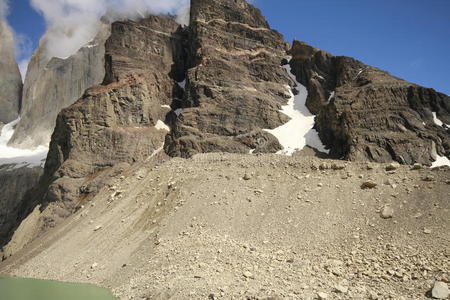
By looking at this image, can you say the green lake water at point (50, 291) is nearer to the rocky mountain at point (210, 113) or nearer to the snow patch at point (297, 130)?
the rocky mountain at point (210, 113)

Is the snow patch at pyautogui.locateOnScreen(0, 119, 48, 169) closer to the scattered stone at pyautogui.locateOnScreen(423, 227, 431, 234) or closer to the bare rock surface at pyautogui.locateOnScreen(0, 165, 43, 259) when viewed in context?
the bare rock surface at pyautogui.locateOnScreen(0, 165, 43, 259)

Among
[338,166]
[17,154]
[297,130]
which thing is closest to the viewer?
[338,166]

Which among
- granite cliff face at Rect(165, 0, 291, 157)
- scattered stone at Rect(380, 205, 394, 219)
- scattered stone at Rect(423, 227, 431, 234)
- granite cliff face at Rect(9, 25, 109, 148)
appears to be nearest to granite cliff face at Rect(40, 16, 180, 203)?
granite cliff face at Rect(165, 0, 291, 157)

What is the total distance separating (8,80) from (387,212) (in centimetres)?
11459

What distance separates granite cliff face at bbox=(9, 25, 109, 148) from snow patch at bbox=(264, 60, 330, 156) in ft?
173

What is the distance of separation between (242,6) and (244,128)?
2661 centimetres

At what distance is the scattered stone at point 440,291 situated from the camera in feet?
33.1

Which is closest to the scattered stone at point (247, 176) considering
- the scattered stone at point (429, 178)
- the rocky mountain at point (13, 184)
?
the scattered stone at point (429, 178)

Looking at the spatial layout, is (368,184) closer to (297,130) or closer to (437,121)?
(437,121)

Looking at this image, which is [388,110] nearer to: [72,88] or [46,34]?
[72,88]

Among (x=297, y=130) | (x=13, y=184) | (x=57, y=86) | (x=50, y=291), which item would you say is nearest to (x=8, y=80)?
(x=57, y=86)

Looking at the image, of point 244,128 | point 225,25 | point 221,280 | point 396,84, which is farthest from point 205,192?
point 225,25

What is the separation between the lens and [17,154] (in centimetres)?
7800

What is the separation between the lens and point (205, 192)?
20469mm
